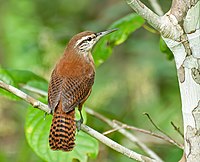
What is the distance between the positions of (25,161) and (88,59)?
3.62ft

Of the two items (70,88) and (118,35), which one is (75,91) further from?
(118,35)

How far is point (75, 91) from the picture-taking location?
150 inches

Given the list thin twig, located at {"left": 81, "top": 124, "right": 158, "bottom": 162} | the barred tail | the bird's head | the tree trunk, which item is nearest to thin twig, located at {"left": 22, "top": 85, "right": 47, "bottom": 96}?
the bird's head

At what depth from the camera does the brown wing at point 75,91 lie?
3.70 metres

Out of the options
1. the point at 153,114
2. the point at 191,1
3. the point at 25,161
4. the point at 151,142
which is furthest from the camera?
the point at 153,114

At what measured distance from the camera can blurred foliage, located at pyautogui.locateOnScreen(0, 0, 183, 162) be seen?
523cm

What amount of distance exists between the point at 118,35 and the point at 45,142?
0.99 metres

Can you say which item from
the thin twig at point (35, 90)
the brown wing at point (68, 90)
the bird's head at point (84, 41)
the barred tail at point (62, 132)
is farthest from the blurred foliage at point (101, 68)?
the barred tail at point (62, 132)

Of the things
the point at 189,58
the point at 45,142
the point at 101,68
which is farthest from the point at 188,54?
the point at 101,68

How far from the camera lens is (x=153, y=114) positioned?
658 centimetres

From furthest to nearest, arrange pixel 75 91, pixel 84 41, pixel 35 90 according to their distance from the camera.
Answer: pixel 84 41 → pixel 35 90 → pixel 75 91

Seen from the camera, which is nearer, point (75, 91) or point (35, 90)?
point (75, 91)

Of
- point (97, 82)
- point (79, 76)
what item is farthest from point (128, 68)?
point (79, 76)

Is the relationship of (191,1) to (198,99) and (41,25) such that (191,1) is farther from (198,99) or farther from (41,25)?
(41,25)
